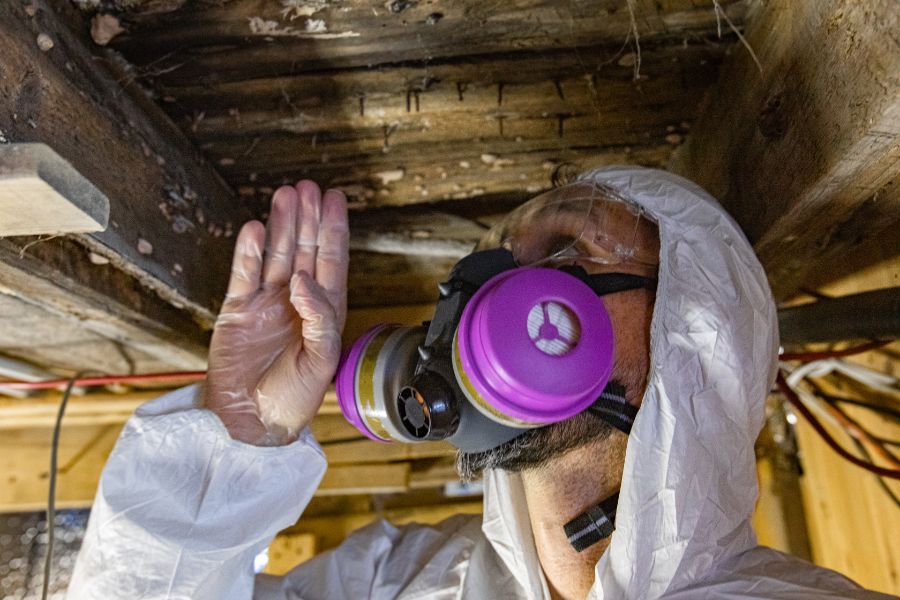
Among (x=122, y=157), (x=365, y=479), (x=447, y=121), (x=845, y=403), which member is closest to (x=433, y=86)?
(x=447, y=121)

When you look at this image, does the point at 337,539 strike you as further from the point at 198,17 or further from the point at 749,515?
the point at 198,17

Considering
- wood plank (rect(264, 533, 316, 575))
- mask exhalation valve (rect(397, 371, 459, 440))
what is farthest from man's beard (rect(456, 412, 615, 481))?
wood plank (rect(264, 533, 316, 575))

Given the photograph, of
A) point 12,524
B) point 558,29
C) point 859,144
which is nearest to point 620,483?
point 859,144

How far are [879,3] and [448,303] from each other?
0.57 m

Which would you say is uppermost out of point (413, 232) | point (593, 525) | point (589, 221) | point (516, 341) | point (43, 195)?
point (413, 232)

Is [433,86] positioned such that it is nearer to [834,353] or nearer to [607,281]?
[607,281]

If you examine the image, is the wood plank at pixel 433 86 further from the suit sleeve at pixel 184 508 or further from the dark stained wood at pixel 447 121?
the suit sleeve at pixel 184 508

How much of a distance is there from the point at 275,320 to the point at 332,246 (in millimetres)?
166

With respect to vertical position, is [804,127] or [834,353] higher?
[804,127]

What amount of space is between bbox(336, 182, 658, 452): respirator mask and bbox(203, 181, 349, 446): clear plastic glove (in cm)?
14

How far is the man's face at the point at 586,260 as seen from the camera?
911 millimetres

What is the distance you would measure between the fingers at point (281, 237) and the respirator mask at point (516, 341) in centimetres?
23

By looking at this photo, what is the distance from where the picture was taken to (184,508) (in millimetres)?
1010

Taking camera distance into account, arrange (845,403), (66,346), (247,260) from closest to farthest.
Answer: (247,260) < (66,346) < (845,403)
